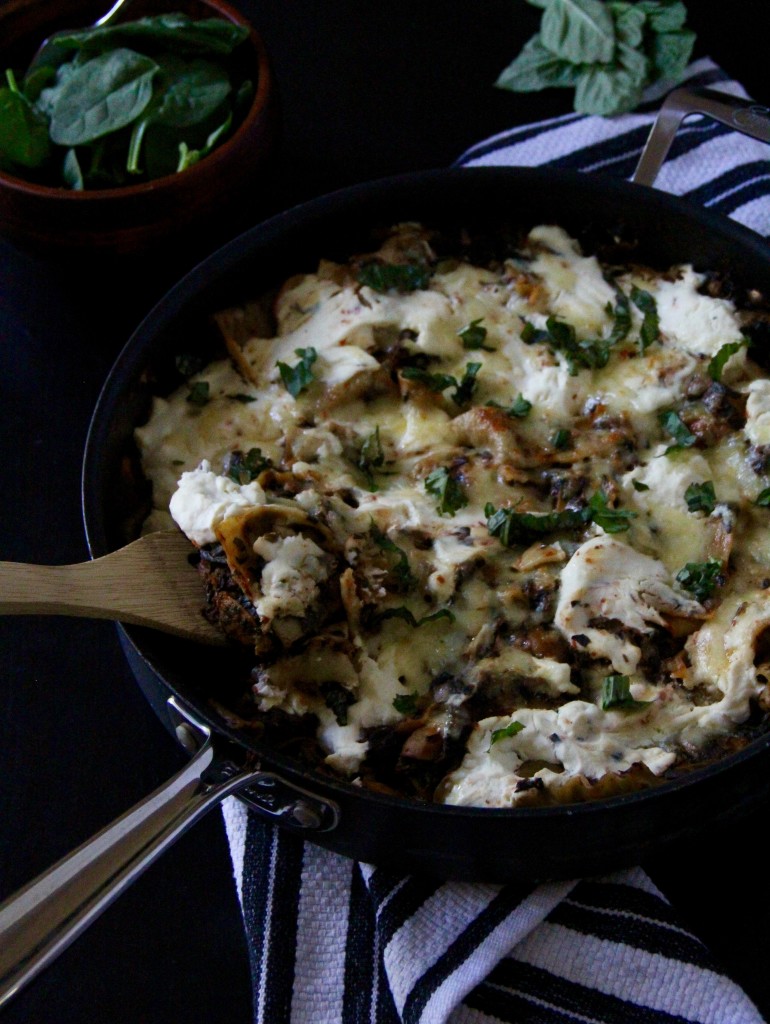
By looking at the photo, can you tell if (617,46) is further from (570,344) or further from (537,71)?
(570,344)

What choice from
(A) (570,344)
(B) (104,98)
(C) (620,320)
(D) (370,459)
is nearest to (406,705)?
(D) (370,459)

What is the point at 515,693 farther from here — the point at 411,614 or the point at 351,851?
the point at 351,851

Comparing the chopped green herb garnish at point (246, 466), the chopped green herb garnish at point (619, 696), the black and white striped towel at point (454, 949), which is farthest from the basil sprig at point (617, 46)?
the black and white striped towel at point (454, 949)

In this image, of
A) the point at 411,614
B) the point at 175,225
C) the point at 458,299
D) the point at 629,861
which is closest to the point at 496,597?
the point at 411,614

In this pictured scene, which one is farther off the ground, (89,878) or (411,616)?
(89,878)

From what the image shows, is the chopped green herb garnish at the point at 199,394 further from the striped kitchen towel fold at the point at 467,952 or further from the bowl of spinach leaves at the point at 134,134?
the striped kitchen towel fold at the point at 467,952

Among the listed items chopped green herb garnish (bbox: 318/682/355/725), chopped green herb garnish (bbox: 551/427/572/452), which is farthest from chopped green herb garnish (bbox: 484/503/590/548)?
chopped green herb garnish (bbox: 318/682/355/725)
